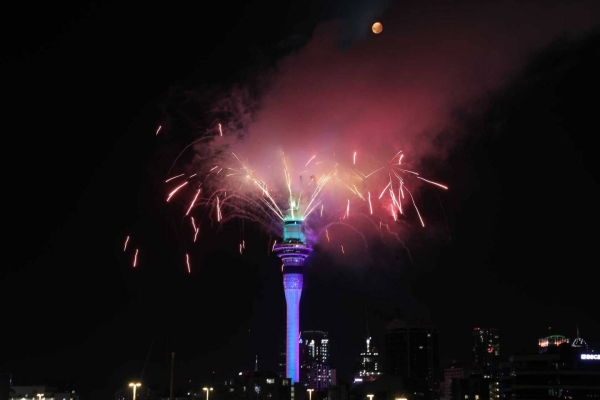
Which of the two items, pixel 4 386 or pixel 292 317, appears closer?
pixel 4 386

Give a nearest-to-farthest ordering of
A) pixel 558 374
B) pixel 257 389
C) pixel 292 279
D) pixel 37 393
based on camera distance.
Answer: pixel 558 374 → pixel 37 393 → pixel 257 389 → pixel 292 279

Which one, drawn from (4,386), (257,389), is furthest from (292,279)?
(4,386)

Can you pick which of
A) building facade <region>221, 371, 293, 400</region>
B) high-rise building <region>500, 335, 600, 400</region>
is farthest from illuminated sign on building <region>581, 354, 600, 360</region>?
building facade <region>221, 371, 293, 400</region>

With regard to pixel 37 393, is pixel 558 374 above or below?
above

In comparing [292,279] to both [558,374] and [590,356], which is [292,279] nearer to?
[558,374]

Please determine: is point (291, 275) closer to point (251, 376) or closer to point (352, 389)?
point (251, 376)

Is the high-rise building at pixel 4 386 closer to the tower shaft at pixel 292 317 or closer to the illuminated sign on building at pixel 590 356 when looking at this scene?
the illuminated sign on building at pixel 590 356

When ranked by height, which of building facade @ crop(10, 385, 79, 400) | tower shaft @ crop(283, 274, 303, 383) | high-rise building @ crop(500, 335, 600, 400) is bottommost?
building facade @ crop(10, 385, 79, 400)

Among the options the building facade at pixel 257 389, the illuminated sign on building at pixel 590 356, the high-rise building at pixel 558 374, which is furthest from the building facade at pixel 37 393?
the illuminated sign on building at pixel 590 356

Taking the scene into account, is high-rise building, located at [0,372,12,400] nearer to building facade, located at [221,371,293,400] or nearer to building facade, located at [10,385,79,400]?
building facade, located at [10,385,79,400]
